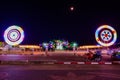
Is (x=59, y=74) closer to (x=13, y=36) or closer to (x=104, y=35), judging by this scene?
(x=104, y=35)

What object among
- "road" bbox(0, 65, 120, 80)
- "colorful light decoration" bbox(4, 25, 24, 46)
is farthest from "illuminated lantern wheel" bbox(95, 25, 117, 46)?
"colorful light decoration" bbox(4, 25, 24, 46)

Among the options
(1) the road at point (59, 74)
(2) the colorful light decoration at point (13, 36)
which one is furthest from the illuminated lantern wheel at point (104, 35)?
(2) the colorful light decoration at point (13, 36)

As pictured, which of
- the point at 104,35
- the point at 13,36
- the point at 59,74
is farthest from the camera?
the point at 13,36

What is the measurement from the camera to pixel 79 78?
44.8 feet

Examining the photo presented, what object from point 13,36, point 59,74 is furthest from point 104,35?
point 13,36

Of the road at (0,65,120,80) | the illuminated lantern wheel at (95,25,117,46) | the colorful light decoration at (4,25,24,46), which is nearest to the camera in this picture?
the road at (0,65,120,80)

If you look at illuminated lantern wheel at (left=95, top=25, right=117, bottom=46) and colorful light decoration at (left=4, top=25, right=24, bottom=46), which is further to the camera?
colorful light decoration at (left=4, top=25, right=24, bottom=46)

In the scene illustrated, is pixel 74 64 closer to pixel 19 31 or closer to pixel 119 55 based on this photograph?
pixel 19 31

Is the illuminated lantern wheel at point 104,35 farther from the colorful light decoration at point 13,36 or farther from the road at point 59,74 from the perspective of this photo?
the colorful light decoration at point 13,36

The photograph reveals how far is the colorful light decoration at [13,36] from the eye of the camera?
22.3 meters

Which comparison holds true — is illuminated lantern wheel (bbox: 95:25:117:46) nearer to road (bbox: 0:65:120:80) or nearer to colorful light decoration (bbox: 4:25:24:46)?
road (bbox: 0:65:120:80)

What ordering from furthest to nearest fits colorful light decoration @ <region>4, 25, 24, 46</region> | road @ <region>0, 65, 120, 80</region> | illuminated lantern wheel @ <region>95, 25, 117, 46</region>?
colorful light decoration @ <region>4, 25, 24, 46</region>
illuminated lantern wheel @ <region>95, 25, 117, 46</region>
road @ <region>0, 65, 120, 80</region>

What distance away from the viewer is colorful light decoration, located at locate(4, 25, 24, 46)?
73.0ft

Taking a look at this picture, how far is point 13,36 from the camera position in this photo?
896 inches
